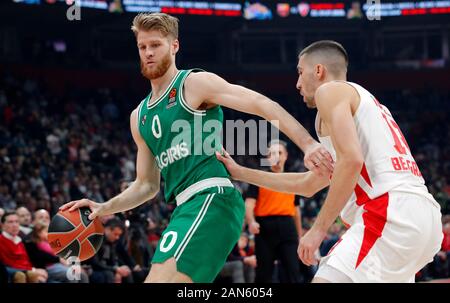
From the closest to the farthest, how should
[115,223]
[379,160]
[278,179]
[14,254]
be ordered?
[379,160]
[278,179]
[14,254]
[115,223]

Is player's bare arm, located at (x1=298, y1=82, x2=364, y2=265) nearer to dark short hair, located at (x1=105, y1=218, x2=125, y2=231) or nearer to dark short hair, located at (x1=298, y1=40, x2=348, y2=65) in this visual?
dark short hair, located at (x1=298, y1=40, x2=348, y2=65)

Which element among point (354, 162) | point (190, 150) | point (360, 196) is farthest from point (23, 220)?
point (354, 162)

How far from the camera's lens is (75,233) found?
184 inches

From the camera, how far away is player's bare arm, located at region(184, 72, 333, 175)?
3.87 metres

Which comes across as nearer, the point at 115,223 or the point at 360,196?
the point at 360,196

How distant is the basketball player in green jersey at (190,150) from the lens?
4039 millimetres

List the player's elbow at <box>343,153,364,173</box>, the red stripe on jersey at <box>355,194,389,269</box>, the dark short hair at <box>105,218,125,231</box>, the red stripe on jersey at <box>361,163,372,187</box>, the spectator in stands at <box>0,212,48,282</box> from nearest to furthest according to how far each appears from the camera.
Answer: the player's elbow at <box>343,153,364,173</box> → the red stripe on jersey at <box>355,194,389,269</box> → the red stripe on jersey at <box>361,163,372,187</box> → the spectator in stands at <box>0,212,48,282</box> → the dark short hair at <box>105,218,125,231</box>

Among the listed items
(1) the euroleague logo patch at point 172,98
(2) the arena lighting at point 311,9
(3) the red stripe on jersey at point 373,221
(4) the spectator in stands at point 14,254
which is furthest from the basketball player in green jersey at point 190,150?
(2) the arena lighting at point 311,9

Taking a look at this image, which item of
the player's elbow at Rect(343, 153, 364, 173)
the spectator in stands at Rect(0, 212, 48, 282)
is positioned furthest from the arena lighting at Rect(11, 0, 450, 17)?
the player's elbow at Rect(343, 153, 364, 173)

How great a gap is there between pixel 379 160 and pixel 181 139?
4.05 ft

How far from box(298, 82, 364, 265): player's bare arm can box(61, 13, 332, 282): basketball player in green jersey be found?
0.23 metres

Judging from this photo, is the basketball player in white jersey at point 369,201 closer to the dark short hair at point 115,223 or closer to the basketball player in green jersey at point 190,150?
the basketball player in green jersey at point 190,150

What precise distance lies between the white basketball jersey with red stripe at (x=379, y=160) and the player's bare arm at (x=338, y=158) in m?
0.13

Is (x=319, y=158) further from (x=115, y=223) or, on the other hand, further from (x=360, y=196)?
(x=115, y=223)
